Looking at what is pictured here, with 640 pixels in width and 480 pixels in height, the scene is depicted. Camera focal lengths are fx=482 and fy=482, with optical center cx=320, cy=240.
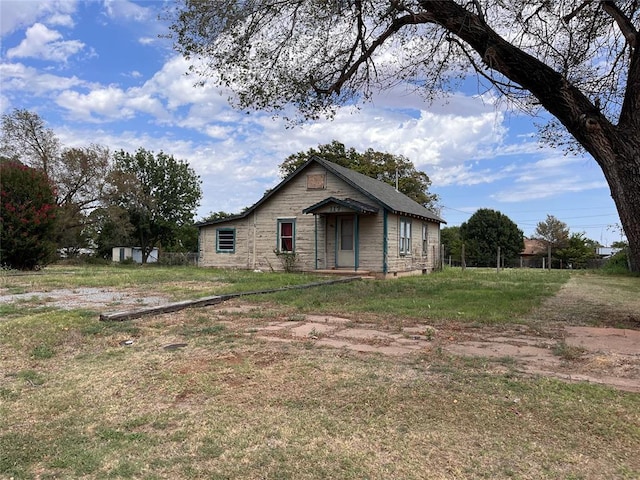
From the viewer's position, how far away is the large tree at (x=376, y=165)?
1556 inches

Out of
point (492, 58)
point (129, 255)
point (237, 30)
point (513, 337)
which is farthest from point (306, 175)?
point (129, 255)

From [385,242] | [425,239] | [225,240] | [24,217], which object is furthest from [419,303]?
[24,217]

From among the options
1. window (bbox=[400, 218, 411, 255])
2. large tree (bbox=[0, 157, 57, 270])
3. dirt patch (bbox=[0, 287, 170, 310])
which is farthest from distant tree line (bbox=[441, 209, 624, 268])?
dirt patch (bbox=[0, 287, 170, 310])

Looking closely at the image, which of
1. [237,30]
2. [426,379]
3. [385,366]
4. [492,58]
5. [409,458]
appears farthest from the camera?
[237,30]

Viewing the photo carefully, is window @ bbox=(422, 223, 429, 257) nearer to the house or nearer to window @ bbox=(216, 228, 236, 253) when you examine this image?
the house

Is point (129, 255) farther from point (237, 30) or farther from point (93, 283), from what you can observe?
point (237, 30)

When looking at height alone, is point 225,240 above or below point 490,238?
below

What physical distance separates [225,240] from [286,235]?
3114mm

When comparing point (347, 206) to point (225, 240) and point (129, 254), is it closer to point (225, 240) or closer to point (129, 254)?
point (225, 240)

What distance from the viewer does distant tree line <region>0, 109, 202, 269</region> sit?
1819 cm

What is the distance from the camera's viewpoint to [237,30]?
8.62 m

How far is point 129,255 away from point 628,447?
46.8m

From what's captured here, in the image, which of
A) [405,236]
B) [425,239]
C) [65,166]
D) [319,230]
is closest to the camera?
[319,230]

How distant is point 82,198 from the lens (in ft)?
119
